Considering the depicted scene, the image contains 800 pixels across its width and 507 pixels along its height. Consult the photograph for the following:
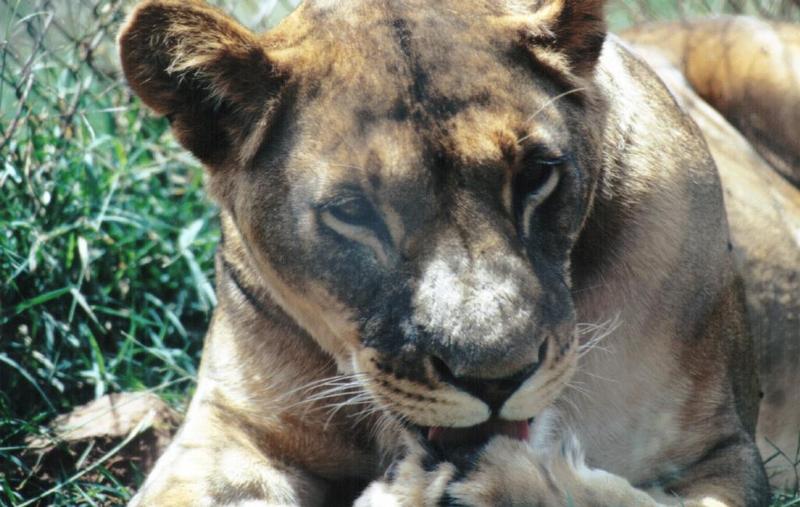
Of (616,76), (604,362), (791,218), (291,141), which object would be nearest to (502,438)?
Result: (604,362)

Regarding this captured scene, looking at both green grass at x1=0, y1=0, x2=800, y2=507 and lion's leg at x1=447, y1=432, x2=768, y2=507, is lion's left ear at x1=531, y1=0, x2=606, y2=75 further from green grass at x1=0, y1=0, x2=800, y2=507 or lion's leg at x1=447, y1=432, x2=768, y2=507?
green grass at x1=0, y1=0, x2=800, y2=507

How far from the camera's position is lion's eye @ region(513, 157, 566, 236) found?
2.58 metres

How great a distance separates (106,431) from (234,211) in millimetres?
1093

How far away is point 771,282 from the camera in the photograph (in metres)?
3.81

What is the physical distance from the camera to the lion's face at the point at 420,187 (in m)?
2.43

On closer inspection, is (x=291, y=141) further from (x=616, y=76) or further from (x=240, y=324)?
(x=616, y=76)

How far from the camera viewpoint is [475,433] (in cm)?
261

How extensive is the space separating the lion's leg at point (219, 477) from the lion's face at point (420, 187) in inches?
15.7

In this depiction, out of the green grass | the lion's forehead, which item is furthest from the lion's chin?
the green grass

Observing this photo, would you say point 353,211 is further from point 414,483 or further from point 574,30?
point 574,30

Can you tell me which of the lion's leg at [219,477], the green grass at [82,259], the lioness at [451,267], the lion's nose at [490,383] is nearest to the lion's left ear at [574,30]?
the lioness at [451,267]

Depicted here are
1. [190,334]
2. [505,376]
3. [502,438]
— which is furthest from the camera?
[190,334]

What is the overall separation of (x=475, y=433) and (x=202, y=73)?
96 cm

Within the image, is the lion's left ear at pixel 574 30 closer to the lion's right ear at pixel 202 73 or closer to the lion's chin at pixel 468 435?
the lion's right ear at pixel 202 73
